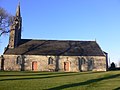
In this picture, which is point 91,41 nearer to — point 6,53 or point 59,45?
point 59,45

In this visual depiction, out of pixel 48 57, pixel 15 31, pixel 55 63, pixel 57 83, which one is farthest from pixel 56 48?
pixel 57 83

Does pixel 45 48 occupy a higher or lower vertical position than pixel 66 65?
higher

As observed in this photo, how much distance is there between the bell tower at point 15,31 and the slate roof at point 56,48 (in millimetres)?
1080

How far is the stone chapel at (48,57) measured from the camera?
178ft

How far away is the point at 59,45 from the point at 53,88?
40.2 metres

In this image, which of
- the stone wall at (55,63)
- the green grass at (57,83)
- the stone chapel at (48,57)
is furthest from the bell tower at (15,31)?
the green grass at (57,83)

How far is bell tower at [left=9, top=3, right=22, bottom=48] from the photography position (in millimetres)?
56000

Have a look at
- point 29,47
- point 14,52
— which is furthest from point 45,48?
point 14,52

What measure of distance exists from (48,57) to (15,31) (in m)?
10.4

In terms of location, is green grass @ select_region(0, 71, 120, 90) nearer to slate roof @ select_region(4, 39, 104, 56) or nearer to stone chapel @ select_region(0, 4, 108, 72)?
stone chapel @ select_region(0, 4, 108, 72)

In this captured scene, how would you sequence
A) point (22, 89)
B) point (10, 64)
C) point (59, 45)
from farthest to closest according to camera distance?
point (59, 45), point (10, 64), point (22, 89)

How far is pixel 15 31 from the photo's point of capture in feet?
189

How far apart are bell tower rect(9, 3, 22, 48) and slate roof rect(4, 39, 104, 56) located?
1080 mm

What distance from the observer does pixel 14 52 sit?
179ft
